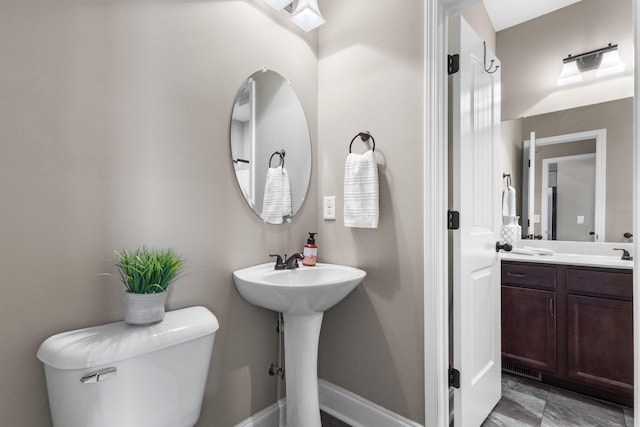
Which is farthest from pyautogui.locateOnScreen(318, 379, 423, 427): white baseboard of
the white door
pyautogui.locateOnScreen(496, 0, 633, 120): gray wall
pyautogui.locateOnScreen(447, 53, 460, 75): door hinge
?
pyautogui.locateOnScreen(496, 0, 633, 120): gray wall

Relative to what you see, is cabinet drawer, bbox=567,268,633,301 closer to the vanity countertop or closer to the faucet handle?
the vanity countertop

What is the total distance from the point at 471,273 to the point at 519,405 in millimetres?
1020

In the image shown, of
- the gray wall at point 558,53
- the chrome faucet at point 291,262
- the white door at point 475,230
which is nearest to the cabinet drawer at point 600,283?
the white door at point 475,230

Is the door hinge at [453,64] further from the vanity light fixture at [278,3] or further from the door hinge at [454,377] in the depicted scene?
the door hinge at [454,377]

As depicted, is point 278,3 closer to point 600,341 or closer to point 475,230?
point 475,230

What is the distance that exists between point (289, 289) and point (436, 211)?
29.3 inches

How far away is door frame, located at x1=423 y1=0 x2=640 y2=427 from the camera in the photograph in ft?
4.60

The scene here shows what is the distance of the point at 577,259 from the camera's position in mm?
2090

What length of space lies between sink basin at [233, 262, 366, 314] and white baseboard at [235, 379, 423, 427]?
25.0 inches

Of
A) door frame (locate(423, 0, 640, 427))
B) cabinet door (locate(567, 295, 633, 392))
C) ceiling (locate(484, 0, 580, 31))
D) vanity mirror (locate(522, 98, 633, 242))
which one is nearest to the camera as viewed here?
door frame (locate(423, 0, 640, 427))

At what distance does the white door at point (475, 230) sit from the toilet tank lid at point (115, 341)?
1.15 m

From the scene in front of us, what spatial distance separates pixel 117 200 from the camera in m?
1.10

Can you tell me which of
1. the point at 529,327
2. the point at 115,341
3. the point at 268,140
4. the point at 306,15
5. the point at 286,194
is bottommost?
the point at 529,327

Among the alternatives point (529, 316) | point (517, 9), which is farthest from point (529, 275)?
point (517, 9)
